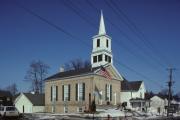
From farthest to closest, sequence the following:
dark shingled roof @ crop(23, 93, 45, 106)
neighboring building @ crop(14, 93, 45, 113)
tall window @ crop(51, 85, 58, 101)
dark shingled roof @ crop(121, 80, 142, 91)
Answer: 1. dark shingled roof @ crop(121, 80, 142, 91)
2. dark shingled roof @ crop(23, 93, 45, 106)
3. neighboring building @ crop(14, 93, 45, 113)
4. tall window @ crop(51, 85, 58, 101)

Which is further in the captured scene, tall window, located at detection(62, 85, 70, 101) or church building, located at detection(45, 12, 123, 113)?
tall window, located at detection(62, 85, 70, 101)

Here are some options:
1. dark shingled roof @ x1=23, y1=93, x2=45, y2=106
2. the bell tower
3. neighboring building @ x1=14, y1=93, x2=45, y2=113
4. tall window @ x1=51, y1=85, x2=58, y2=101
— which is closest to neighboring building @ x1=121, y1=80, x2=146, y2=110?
the bell tower

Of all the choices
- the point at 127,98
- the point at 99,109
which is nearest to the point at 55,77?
the point at 99,109

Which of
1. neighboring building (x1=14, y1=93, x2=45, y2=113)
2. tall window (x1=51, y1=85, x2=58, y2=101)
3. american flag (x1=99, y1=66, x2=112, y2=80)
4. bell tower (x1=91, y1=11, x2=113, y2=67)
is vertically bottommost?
neighboring building (x1=14, y1=93, x2=45, y2=113)

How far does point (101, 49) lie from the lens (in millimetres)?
64250

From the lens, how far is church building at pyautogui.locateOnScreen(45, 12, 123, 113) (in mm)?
59438

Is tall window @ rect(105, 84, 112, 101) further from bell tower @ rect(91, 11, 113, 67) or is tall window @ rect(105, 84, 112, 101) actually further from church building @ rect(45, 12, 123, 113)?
bell tower @ rect(91, 11, 113, 67)

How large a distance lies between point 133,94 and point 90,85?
24.5 metres

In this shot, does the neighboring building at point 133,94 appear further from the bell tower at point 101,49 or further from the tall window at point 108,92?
the bell tower at point 101,49

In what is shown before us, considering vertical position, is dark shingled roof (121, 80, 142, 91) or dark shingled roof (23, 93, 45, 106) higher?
dark shingled roof (121, 80, 142, 91)

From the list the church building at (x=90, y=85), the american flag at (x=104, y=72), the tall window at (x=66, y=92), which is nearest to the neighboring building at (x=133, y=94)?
the church building at (x=90, y=85)

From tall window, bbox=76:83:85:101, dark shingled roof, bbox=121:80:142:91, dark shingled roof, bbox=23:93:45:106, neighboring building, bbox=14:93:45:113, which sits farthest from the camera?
dark shingled roof, bbox=121:80:142:91

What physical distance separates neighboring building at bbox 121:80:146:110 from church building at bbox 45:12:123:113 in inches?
403

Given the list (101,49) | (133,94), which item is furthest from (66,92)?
(133,94)
